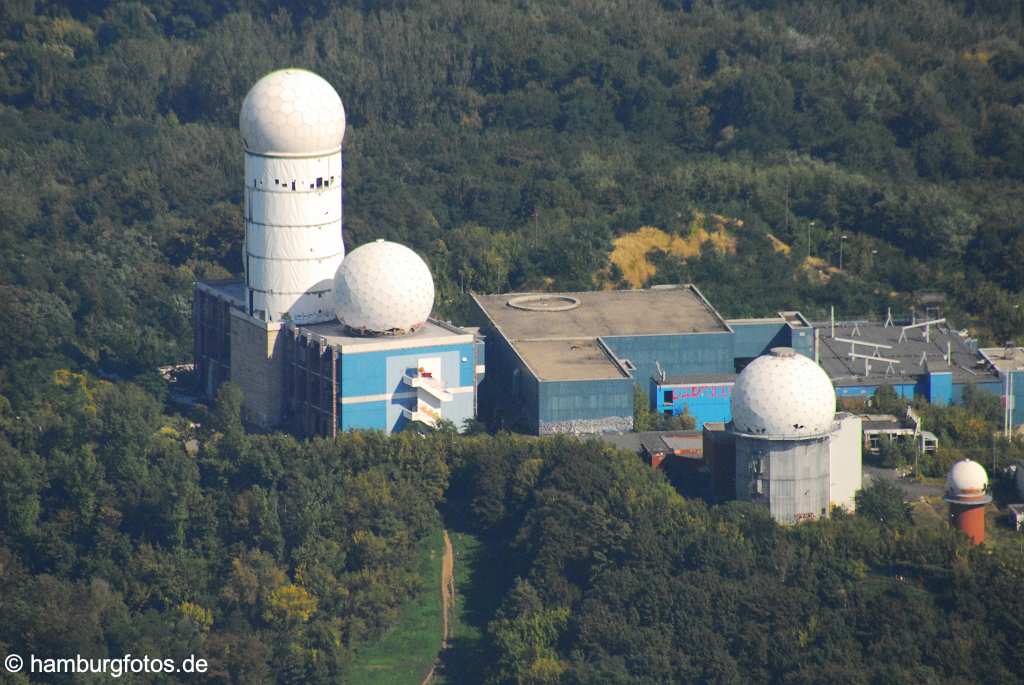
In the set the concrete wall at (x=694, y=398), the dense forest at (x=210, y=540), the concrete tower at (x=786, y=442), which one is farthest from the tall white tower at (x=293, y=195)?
Answer: the concrete tower at (x=786, y=442)

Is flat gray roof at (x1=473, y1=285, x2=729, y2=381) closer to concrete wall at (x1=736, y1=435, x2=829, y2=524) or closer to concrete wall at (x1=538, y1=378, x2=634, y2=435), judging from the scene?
concrete wall at (x1=538, y1=378, x2=634, y2=435)


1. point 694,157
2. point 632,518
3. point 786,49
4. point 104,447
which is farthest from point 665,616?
point 786,49

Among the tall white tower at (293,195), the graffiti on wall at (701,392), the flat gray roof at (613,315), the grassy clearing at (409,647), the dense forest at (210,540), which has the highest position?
the tall white tower at (293,195)

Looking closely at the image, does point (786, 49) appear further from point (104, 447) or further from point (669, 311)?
point (104, 447)

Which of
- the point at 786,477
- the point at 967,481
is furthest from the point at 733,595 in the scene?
the point at 967,481

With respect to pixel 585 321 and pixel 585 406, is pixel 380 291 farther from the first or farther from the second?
pixel 585 321

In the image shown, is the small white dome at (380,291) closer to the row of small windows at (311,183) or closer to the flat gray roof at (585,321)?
the row of small windows at (311,183)

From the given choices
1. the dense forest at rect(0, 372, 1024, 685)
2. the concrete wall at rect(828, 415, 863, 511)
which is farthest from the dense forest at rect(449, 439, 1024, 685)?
the concrete wall at rect(828, 415, 863, 511)
